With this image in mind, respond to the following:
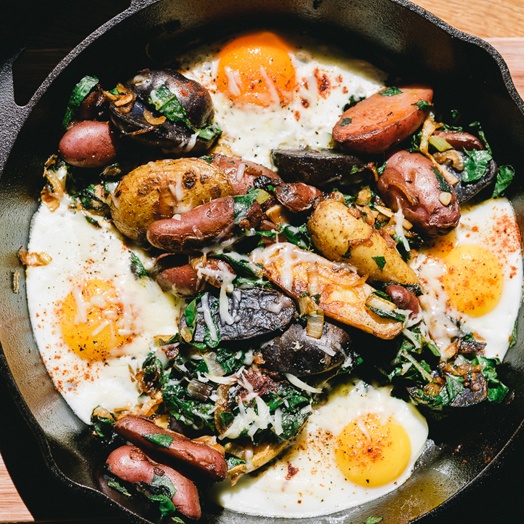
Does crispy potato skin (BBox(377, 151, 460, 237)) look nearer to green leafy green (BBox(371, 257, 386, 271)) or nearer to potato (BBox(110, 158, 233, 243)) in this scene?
green leafy green (BBox(371, 257, 386, 271))

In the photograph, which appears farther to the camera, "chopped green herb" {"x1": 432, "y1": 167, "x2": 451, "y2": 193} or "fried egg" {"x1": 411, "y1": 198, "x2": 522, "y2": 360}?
"fried egg" {"x1": 411, "y1": 198, "x2": 522, "y2": 360}

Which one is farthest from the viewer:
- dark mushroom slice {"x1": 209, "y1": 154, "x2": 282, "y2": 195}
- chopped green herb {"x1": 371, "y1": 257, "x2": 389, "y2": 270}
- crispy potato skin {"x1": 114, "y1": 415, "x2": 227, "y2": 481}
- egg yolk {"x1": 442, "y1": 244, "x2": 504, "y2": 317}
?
egg yolk {"x1": 442, "y1": 244, "x2": 504, "y2": 317}

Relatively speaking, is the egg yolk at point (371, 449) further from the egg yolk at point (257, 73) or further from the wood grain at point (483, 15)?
the wood grain at point (483, 15)

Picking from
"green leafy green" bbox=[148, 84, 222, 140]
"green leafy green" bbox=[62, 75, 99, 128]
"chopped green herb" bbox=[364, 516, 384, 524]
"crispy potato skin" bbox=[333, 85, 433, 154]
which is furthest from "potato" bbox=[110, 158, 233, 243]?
"chopped green herb" bbox=[364, 516, 384, 524]

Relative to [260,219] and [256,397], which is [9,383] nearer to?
[256,397]

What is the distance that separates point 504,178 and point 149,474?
238cm

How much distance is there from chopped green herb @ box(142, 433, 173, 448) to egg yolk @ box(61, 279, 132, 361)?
50 centimetres

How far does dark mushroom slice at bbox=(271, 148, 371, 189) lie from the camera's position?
3.22m

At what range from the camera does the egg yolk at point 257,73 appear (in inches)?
131

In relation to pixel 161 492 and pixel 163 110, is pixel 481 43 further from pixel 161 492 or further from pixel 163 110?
pixel 161 492

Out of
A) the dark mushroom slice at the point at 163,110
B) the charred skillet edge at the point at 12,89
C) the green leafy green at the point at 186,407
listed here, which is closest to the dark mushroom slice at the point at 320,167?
the dark mushroom slice at the point at 163,110

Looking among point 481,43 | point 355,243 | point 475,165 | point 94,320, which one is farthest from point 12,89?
point 475,165

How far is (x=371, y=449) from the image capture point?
330cm

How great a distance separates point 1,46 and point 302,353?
2.13 metres
